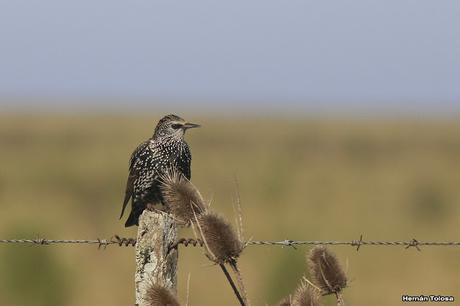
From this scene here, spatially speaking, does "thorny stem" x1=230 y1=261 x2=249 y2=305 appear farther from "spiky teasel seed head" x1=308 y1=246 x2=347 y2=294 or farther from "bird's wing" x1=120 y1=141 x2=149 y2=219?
"bird's wing" x1=120 y1=141 x2=149 y2=219

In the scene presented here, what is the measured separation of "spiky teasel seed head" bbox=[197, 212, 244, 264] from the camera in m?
4.73

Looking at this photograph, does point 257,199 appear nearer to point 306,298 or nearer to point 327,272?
point 327,272

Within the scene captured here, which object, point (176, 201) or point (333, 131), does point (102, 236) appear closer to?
point (176, 201)

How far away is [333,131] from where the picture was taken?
54.1 m

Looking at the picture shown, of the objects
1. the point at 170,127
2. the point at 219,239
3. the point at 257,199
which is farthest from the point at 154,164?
the point at 257,199

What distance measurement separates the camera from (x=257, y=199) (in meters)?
30.0

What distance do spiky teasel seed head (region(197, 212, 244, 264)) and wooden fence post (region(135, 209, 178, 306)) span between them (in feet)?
1.34

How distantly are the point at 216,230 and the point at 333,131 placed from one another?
49.7 meters

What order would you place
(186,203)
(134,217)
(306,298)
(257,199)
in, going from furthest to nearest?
(257,199)
(134,217)
(186,203)
(306,298)

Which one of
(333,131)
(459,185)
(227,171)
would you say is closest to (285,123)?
(333,131)

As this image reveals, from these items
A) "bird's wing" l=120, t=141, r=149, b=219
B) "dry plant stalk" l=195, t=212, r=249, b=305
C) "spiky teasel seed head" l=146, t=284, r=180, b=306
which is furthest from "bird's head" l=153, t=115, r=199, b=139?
"spiky teasel seed head" l=146, t=284, r=180, b=306

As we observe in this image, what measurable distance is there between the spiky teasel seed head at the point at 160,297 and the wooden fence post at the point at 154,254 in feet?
1.33

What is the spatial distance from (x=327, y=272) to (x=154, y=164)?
3.21 meters

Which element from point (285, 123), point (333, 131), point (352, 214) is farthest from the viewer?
point (285, 123)
